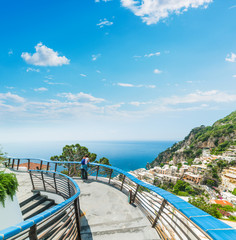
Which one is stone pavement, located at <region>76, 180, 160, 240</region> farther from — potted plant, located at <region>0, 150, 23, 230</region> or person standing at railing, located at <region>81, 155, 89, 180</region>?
potted plant, located at <region>0, 150, 23, 230</region>

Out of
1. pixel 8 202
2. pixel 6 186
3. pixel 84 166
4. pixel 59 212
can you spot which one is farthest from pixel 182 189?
pixel 59 212

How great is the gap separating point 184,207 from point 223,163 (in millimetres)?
64971

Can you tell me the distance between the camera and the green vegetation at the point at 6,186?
3.94 meters

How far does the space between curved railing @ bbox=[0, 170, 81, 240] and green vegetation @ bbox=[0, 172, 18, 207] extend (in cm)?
128

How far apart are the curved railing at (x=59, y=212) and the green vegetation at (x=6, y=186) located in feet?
4.21

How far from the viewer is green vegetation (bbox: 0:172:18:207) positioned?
3938 mm

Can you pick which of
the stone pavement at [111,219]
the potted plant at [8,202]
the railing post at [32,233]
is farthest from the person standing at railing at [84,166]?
the railing post at [32,233]

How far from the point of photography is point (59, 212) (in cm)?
210

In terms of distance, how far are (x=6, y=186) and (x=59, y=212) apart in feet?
11.4

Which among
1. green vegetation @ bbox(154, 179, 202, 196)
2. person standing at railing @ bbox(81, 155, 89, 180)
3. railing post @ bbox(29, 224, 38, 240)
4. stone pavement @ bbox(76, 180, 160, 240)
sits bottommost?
green vegetation @ bbox(154, 179, 202, 196)

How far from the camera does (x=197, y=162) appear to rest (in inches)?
2763

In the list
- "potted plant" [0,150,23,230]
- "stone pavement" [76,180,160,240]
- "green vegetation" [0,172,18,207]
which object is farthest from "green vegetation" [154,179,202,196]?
"green vegetation" [0,172,18,207]

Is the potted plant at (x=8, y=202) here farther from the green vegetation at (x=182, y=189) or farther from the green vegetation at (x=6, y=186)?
the green vegetation at (x=182, y=189)

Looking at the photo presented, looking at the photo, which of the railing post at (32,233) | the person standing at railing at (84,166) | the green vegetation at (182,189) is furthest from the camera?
the green vegetation at (182,189)
